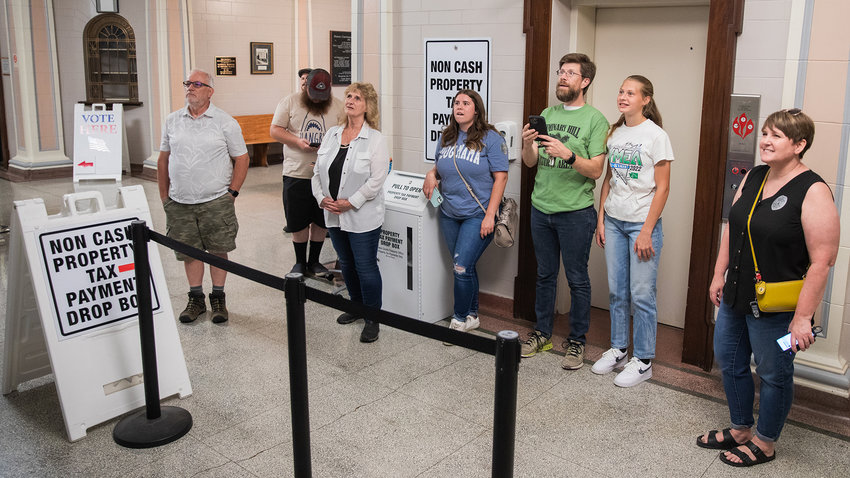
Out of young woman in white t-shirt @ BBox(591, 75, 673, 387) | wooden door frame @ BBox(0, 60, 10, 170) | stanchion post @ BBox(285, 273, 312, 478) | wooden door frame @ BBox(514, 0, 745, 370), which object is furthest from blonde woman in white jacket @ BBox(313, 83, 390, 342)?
wooden door frame @ BBox(0, 60, 10, 170)

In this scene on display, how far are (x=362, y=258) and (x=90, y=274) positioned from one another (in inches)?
63.3

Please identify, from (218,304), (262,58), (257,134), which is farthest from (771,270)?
(262,58)

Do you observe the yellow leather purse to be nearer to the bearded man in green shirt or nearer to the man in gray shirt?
the bearded man in green shirt

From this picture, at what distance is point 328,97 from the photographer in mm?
5816

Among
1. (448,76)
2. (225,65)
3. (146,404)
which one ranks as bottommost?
(146,404)

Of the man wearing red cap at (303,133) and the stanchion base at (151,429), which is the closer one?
the stanchion base at (151,429)

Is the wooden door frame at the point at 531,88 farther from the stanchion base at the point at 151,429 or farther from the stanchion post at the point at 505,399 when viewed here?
the stanchion post at the point at 505,399

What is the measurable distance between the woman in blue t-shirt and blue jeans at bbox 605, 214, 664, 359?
768 millimetres

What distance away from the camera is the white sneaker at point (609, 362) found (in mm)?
4359

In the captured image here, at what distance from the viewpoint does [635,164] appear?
13.3 ft

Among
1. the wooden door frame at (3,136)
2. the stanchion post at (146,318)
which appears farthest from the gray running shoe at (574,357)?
the wooden door frame at (3,136)

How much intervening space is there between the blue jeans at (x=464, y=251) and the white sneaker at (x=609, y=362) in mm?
929

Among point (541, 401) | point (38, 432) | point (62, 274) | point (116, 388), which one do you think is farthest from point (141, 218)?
point (541, 401)

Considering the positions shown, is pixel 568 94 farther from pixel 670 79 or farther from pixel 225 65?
pixel 225 65
